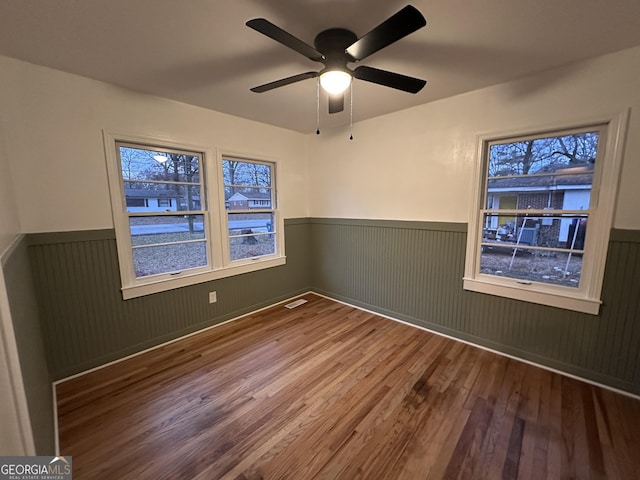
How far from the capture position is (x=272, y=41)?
1.67 m

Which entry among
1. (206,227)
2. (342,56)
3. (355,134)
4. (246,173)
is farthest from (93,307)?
(355,134)

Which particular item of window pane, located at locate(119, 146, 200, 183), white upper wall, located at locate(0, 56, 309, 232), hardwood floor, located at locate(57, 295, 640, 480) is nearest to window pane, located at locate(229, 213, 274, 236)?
window pane, located at locate(119, 146, 200, 183)

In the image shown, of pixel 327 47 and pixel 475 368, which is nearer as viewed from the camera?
pixel 327 47

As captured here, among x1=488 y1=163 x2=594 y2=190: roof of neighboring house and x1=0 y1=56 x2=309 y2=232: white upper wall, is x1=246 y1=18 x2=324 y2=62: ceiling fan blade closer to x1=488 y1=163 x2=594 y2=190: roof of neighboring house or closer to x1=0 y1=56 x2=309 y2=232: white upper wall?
x1=0 y1=56 x2=309 y2=232: white upper wall

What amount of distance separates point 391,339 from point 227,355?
1.65 meters

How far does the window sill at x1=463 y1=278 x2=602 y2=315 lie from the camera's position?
2.06 m

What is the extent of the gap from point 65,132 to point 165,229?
1.04m

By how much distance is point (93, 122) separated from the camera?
2.15 m

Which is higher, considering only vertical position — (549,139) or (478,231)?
(549,139)

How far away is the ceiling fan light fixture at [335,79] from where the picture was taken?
5.30 ft

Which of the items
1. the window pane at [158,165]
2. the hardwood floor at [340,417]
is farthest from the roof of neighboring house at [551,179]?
the window pane at [158,165]

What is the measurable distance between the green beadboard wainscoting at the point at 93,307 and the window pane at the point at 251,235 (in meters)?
0.56

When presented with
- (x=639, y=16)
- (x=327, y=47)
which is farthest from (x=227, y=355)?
(x=639, y=16)

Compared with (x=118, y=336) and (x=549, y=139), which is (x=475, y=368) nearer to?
(x=549, y=139)
